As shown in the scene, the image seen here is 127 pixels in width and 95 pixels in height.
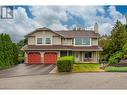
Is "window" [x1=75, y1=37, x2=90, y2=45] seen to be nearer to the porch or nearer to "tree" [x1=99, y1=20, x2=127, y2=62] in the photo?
the porch

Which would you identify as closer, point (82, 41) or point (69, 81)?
point (69, 81)

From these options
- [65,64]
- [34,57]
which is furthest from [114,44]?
[34,57]

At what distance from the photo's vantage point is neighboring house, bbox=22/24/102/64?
28.9 meters

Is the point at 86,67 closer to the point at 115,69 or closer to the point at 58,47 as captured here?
the point at 115,69

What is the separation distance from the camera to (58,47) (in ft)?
96.6

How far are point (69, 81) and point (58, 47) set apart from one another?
368 cm

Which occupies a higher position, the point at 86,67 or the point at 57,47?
the point at 57,47

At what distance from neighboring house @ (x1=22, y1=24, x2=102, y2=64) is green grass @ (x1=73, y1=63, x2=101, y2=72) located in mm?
256

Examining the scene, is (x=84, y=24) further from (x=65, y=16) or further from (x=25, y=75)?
(x=25, y=75)

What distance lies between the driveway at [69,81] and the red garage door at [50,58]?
1.54 metres

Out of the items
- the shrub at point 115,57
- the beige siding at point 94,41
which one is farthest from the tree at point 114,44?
the beige siding at point 94,41

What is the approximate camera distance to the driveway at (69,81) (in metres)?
25.5

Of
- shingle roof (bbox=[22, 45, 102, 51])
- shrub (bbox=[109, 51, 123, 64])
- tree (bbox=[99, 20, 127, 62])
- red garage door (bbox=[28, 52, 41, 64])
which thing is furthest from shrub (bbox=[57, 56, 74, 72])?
shrub (bbox=[109, 51, 123, 64])
